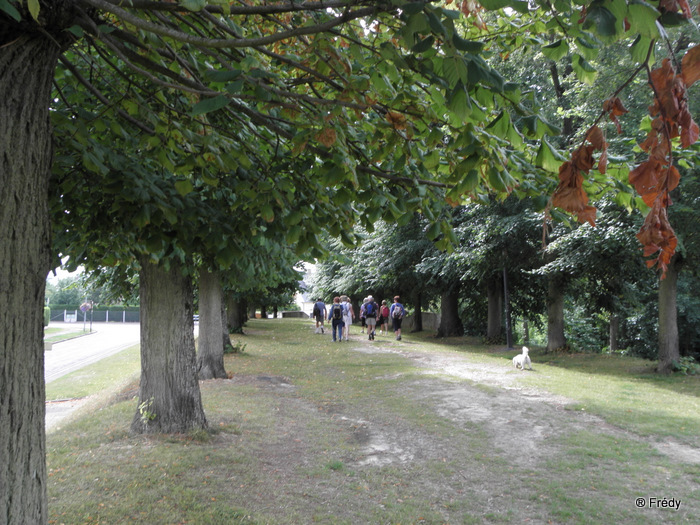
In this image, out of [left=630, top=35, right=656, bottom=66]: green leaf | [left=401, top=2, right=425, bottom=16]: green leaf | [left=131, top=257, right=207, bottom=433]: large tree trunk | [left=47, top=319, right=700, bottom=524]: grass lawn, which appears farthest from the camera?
[left=131, top=257, right=207, bottom=433]: large tree trunk

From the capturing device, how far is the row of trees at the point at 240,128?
8.66 ft

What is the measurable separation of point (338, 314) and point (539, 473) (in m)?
16.4

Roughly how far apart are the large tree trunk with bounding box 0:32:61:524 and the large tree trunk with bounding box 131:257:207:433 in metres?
4.44

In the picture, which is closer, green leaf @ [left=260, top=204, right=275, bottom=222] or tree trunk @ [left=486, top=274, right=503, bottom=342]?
green leaf @ [left=260, top=204, right=275, bottom=222]

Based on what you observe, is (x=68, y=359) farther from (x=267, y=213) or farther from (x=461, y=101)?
(x=461, y=101)

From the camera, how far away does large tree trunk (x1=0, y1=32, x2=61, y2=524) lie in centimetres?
279

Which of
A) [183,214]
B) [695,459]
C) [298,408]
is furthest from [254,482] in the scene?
[695,459]

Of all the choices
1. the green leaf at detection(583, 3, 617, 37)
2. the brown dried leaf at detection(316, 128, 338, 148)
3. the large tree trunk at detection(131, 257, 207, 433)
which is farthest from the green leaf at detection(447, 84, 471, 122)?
the large tree trunk at detection(131, 257, 207, 433)

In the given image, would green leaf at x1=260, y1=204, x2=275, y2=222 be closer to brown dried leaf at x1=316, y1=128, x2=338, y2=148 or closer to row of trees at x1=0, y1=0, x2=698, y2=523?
row of trees at x1=0, y1=0, x2=698, y2=523

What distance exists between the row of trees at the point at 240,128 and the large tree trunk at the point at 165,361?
41.6 inches

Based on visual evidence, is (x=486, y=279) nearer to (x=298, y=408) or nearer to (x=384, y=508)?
(x=298, y=408)

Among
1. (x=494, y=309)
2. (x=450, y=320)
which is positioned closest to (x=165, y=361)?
(x=494, y=309)

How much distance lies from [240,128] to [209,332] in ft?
28.1

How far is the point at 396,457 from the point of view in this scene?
22.4ft
